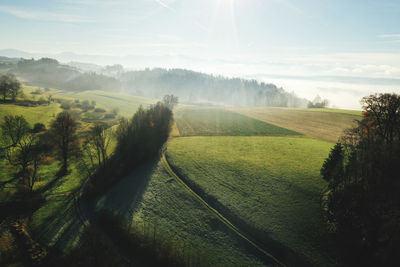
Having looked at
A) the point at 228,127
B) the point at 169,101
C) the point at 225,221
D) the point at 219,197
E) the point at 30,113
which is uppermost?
the point at 169,101

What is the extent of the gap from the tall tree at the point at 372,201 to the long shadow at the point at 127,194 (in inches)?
1294

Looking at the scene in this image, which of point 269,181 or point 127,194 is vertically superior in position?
point 269,181

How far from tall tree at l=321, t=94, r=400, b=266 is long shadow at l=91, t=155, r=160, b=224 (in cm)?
3286

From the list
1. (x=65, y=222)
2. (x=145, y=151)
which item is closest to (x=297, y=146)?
(x=145, y=151)

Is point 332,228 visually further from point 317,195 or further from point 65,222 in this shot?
point 65,222

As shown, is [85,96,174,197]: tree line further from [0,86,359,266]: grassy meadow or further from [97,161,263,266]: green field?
[97,161,263,266]: green field

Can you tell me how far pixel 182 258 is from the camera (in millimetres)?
26344

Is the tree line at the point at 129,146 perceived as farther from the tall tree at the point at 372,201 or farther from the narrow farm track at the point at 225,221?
the tall tree at the point at 372,201

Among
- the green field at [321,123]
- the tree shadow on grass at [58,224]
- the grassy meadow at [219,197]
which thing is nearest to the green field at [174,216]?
the grassy meadow at [219,197]

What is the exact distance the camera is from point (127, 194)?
131ft

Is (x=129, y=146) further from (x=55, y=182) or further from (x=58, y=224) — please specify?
(x=58, y=224)

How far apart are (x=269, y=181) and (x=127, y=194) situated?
29001 millimetres

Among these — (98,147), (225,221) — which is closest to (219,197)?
(225,221)

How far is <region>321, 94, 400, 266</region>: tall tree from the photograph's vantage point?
21.8 metres
